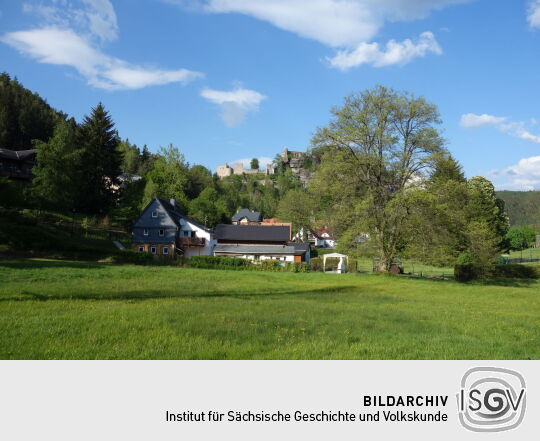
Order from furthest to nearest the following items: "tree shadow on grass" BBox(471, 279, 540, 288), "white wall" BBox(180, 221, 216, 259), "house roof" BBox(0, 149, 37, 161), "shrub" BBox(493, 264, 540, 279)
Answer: "house roof" BBox(0, 149, 37, 161) → "white wall" BBox(180, 221, 216, 259) → "shrub" BBox(493, 264, 540, 279) → "tree shadow on grass" BBox(471, 279, 540, 288)

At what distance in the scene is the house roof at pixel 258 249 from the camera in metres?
59.6

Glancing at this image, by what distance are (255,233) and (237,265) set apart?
20712mm

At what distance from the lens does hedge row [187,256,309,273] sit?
42312 mm

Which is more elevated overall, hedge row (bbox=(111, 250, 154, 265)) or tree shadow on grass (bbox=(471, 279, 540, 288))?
hedge row (bbox=(111, 250, 154, 265))

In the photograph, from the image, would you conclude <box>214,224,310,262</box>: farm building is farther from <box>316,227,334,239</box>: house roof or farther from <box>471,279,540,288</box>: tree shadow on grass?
<box>471,279,540,288</box>: tree shadow on grass

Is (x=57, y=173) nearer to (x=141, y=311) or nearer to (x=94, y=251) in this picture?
(x=94, y=251)

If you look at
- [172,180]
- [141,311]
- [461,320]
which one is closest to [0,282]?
[141,311]

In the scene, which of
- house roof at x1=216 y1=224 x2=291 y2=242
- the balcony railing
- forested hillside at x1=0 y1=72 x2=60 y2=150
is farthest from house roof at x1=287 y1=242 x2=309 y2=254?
forested hillside at x1=0 y1=72 x2=60 y2=150

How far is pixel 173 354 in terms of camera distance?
6828 mm

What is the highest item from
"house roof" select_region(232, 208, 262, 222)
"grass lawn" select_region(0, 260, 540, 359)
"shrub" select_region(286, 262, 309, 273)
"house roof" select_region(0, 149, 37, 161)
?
"house roof" select_region(0, 149, 37, 161)
